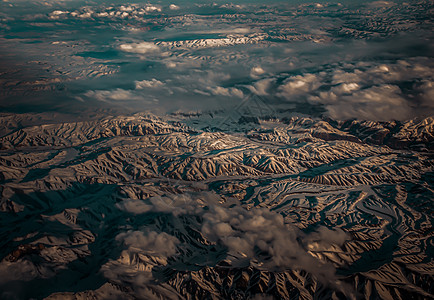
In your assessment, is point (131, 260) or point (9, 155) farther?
point (9, 155)

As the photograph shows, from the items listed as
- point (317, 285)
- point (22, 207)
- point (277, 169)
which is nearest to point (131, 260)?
point (317, 285)

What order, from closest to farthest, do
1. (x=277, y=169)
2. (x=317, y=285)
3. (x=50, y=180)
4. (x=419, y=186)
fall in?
(x=317, y=285), (x=50, y=180), (x=419, y=186), (x=277, y=169)

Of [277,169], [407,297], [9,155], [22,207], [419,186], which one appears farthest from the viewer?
[277,169]

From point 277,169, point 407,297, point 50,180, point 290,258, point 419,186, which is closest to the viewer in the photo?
point 407,297

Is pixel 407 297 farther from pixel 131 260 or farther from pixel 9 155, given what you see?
pixel 9 155

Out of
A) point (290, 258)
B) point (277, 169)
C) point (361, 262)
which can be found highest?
point (290, 258)

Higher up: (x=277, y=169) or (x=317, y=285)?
(x=317, y=285)

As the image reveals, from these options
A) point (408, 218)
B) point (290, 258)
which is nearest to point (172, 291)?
point (290, 258)

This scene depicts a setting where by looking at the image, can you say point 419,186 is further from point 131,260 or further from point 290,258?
point 131,260

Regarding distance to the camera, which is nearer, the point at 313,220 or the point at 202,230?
the point at 202,230
